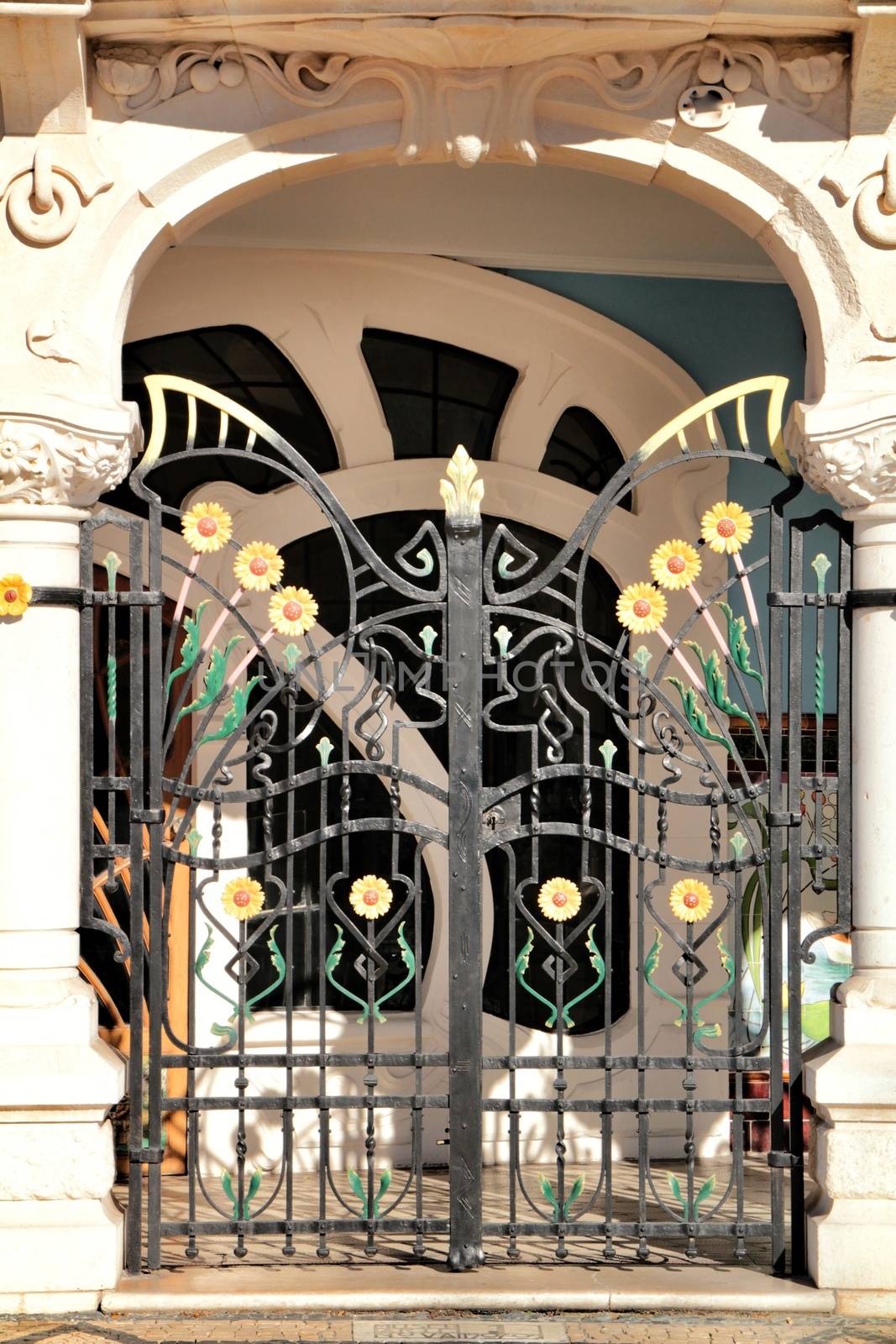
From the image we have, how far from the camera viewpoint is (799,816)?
5.50 m

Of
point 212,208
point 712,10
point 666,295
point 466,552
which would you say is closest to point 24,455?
point 212,208

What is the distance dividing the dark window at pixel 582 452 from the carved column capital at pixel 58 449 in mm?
2596

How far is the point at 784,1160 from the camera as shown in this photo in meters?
5.44

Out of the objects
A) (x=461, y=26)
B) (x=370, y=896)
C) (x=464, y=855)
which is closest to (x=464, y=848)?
(x=464, y=855)

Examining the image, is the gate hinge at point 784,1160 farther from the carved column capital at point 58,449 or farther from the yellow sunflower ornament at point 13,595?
the carved column capital at point 58,449

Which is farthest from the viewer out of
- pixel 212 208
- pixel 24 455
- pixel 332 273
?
pixel 332 273

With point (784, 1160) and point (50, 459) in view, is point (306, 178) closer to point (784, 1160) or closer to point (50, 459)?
point (50, 459)

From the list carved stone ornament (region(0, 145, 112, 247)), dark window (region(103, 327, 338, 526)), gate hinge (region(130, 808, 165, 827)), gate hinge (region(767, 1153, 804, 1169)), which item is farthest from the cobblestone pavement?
dark window (region(103, 327, 338, 526))

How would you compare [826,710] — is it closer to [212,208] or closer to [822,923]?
[822,923]

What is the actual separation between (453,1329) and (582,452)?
12.7 ft

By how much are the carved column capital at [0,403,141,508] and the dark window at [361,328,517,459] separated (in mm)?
2216

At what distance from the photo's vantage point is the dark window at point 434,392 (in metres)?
7.41

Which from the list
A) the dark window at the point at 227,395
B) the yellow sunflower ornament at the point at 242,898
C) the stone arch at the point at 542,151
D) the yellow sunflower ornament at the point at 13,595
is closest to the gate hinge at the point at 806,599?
the stone arch at the point at 542,151

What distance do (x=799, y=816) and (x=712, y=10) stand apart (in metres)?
2.53
